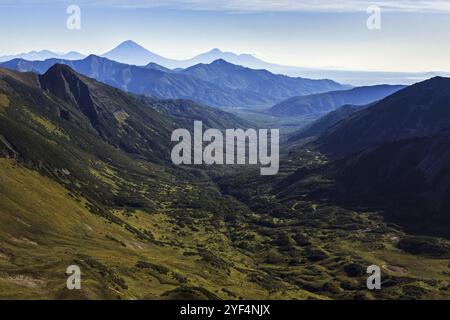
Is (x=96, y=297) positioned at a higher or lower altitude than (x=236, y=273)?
higher

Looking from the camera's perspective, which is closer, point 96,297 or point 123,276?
point 96,297

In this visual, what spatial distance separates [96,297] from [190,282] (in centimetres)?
5755

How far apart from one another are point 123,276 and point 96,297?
33.8 m

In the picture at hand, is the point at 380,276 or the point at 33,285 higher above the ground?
the point at 33,285
